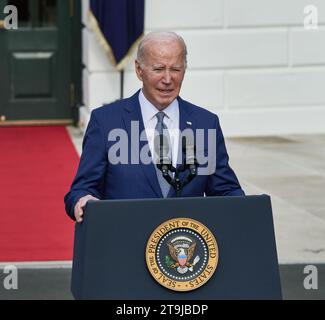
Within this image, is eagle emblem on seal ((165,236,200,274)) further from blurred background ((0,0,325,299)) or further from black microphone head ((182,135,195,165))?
blurred background ((0,0,325,299))

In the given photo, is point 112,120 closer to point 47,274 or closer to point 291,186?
point 47,274

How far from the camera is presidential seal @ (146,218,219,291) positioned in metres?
3.51

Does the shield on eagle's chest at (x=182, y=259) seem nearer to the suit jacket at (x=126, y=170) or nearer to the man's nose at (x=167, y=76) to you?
the suit jacket at (x=126, y=170)

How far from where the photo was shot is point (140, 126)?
4.04m

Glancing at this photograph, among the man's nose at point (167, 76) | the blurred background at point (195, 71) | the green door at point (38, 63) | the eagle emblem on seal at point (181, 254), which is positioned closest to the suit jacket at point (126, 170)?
the man's nose at point (167, 76)

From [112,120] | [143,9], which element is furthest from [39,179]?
Result: [112,120]

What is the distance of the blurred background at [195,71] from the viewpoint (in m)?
13.7

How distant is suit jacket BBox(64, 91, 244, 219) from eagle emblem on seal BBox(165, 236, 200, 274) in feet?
1.35

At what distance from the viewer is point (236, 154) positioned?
12.9 m

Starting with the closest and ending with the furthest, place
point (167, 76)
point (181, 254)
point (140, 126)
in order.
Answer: point (181, 254) → point (167, 76) → point (140, 126)

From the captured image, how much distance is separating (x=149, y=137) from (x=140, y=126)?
0.09 meters

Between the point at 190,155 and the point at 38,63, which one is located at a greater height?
the point at 190,155

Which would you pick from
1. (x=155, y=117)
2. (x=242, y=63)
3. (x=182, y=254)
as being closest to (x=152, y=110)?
(x=155, y=117)

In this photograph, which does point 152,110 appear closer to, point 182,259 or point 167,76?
point 167,76
